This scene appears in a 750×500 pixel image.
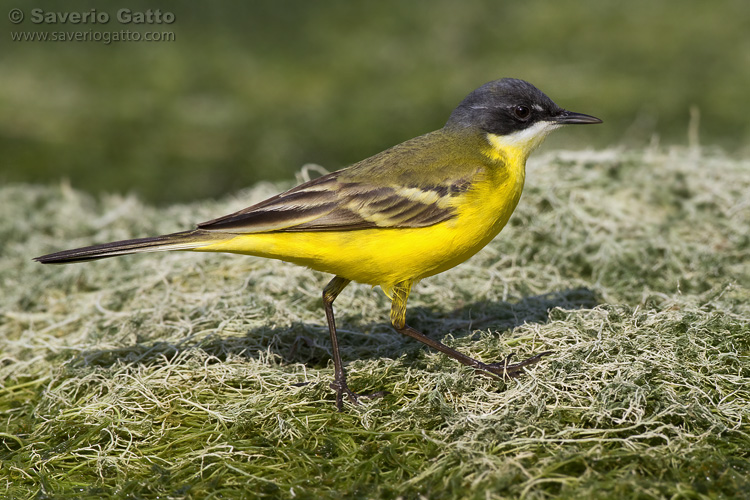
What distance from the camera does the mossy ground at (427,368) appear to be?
4.25 m

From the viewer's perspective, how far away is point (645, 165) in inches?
347

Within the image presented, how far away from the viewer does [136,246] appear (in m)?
5.07

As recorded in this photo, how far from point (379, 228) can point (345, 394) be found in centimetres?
111

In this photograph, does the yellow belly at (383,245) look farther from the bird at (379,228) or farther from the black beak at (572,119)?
the black beak at (572,119)

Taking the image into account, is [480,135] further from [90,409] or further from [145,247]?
[90,409]

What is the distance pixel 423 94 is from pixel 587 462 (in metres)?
11.7

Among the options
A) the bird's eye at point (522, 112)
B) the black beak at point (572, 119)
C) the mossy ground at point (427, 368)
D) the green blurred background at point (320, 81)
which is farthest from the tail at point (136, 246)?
the green blurred background at point (320, 81)

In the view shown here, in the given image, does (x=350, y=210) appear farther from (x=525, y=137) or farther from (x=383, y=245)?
(x=525, y=137)

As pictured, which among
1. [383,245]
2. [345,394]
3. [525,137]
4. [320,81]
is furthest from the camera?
[320,81]

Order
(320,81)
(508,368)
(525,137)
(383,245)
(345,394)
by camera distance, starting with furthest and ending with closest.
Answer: (320,81)
(525,137)
(383,245)
(345,394)
(508,368)

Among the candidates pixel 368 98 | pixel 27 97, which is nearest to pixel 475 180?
pixel 368 98

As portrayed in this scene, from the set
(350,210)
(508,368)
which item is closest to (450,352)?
(508,368)

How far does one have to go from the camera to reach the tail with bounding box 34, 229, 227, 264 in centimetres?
502

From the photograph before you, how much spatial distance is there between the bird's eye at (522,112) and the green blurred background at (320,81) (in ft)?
18.4
